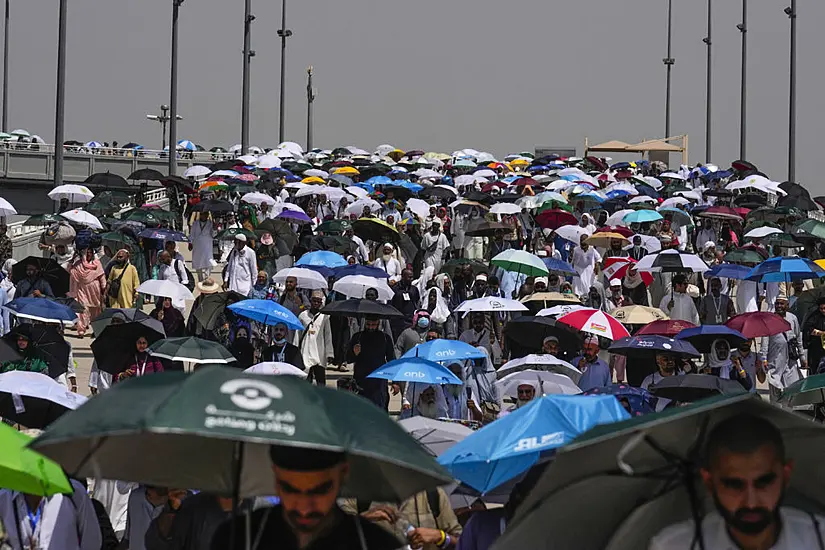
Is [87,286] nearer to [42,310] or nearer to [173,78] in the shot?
[42,310]

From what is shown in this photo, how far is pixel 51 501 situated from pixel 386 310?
10642 millimetres

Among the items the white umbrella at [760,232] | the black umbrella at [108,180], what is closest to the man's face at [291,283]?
the white umbrella at [760,232]

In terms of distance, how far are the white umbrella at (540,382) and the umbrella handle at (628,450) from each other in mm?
Result: 8016

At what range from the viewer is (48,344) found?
16.2 meters

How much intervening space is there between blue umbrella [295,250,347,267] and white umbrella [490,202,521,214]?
7.34m

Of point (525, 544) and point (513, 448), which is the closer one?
point (525, 544)

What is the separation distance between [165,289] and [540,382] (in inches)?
290

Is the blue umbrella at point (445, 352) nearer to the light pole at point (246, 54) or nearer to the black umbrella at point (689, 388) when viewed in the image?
the black umbrella at point (689, 388)

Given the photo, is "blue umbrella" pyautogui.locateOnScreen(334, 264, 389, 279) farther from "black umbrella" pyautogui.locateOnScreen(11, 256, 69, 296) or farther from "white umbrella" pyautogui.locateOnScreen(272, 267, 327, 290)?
"black umbrella" pyautogui.locateOnScreen(11, 256, 69, 296)

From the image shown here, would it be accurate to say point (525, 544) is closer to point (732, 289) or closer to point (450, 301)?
point (450, 301)

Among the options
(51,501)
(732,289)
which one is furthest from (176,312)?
(51,501)

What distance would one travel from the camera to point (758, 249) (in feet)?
85.1

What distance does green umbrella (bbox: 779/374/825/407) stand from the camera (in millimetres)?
12398

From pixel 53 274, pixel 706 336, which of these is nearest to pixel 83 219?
pixel 53 274
